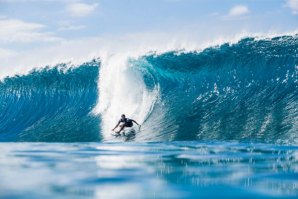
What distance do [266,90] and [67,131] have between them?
6.20 meters

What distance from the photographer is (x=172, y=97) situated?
16.3 metres

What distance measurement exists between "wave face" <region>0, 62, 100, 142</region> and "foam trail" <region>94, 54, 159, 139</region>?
45 cm

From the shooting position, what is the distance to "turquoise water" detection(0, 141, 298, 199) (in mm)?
5047

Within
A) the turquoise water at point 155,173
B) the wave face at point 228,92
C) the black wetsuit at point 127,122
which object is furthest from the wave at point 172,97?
the turquoise water at point 155,173

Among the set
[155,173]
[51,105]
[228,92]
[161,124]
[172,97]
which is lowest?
[155,173]

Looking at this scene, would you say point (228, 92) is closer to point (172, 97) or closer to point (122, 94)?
point (172, 97)

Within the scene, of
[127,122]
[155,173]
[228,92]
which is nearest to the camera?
[155,173]

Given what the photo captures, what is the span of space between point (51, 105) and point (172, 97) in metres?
5.25

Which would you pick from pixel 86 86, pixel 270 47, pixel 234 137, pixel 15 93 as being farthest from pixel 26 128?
pixel 270 47

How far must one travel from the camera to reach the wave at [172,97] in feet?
41.9

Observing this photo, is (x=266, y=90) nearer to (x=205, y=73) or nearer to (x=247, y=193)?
(x=205, y=73)

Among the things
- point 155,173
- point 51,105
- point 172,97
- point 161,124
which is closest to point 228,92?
point 172,97

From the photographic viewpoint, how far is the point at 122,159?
7.82 metres

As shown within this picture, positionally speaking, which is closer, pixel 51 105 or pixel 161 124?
pixel 161 124
